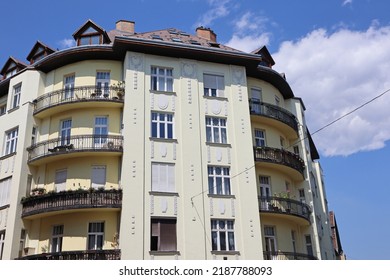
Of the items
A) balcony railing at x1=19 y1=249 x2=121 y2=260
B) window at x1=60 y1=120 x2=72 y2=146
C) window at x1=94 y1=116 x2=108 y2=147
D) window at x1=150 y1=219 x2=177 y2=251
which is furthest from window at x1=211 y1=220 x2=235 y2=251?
window at x1=60 y1=120 x2=72 y2=146

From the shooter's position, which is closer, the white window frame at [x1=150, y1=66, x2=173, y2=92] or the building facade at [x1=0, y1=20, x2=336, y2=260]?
the building facade at [x1=0, y1=20, x2=336, y2=260]

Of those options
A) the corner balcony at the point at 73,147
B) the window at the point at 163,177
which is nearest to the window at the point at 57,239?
the corner balcony at the point at 73,147

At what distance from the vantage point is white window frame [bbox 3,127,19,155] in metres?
26.8

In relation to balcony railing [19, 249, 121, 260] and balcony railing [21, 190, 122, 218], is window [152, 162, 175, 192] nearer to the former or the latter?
balcony railing [21, 190, 122, 218]

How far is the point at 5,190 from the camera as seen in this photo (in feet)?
84.2

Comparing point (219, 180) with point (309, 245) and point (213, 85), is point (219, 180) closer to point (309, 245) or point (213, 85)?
point (213, 85)

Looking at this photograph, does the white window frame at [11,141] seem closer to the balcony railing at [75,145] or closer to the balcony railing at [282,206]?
the balcony railing at [75,145]

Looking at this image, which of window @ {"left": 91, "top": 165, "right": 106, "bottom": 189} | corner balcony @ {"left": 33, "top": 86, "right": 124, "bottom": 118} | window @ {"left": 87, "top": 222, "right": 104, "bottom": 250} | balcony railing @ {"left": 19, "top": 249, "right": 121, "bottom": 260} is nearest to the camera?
balcony railing @ {"left": 19, "top": 249, "right": 121, "bottom": 260}

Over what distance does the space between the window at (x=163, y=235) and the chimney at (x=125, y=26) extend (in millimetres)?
14514

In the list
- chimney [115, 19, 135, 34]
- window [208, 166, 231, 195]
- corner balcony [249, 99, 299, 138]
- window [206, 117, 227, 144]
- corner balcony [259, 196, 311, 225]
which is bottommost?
corner balcony [259, 196, 311, 225]

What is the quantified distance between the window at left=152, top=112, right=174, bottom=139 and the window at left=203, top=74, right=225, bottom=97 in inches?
120
